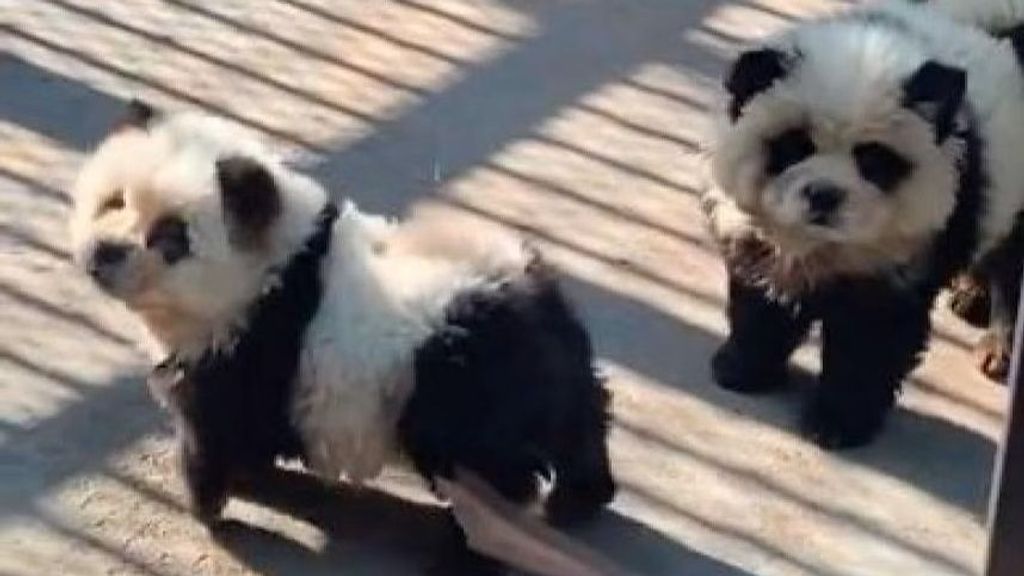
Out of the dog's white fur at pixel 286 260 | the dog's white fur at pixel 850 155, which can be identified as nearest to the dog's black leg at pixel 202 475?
the dog's white fur at pixel 286 260

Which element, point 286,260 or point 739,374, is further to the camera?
point 739,374

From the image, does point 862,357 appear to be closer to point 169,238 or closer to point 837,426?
point 837,426

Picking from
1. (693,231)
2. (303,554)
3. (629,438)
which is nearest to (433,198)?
(693,231)

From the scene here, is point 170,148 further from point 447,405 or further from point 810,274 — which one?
point 810,274

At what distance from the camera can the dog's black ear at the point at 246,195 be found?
3.27 m

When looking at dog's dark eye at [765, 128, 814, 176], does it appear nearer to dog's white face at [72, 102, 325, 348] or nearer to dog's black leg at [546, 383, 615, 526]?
dog's black leg at [546, 383, 615, 526]

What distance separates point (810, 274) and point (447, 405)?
0.69 m

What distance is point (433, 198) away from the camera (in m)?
4.46

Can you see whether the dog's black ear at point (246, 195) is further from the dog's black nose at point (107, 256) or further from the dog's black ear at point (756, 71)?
the dog's black ear at point (756, 71)

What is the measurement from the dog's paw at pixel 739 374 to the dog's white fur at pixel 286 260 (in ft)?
2.00

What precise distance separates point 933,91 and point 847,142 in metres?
0.14

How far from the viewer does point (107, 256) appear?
3252 mm

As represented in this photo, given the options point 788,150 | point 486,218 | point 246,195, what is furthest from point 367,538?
point 486,218

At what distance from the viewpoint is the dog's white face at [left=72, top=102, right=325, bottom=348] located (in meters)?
3.25
